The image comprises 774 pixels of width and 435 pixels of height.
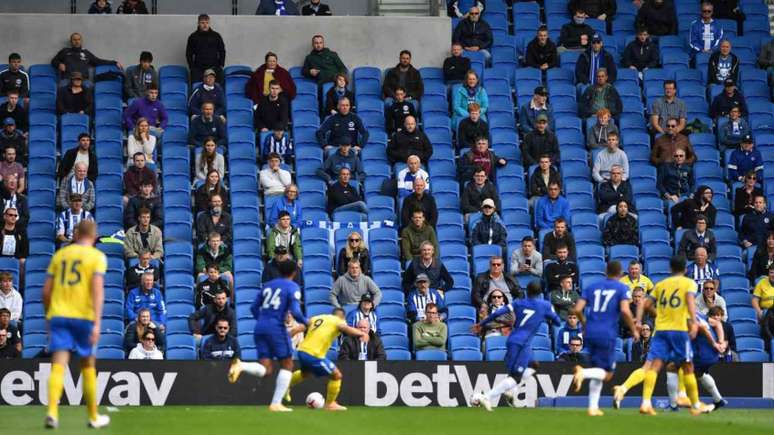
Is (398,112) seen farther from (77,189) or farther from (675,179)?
(77,189)

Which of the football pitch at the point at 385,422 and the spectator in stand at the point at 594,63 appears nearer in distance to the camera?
the football pitch at the point at 385,422

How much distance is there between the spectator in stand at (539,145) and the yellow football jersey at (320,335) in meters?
8.83

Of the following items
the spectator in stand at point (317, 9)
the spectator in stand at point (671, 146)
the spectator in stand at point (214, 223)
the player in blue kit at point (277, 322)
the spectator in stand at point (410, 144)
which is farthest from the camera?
the spectator in stand at point (317, 9)

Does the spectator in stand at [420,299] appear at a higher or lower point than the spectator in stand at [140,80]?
lower

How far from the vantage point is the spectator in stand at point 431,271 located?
24328 millimetres

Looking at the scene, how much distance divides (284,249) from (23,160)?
525 centimetres

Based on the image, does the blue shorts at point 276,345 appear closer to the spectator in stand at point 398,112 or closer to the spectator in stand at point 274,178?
the spectator in stand at point 274,178

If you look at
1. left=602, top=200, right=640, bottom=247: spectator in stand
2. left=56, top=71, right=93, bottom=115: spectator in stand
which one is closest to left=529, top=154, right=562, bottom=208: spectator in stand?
left=602, top=200, right=640, bottom=247: spectator in stand

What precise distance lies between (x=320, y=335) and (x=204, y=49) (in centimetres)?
1009

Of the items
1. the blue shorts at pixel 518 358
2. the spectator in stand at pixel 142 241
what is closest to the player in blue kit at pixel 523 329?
the blue shorts at pixel 518 358

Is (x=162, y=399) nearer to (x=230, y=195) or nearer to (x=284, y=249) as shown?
(x=284, y=249)

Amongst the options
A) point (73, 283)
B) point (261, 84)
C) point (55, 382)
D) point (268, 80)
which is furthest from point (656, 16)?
point (55, 382)

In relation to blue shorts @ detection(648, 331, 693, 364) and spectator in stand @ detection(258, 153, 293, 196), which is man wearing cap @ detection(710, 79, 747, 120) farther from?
blue shorts @ detection(648, 331, 693, 364)

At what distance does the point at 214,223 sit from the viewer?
81.1 feet
